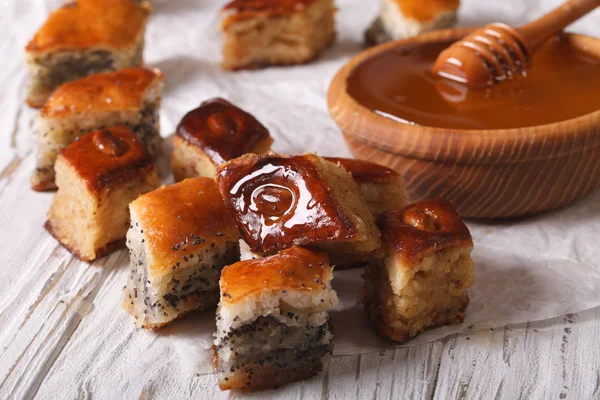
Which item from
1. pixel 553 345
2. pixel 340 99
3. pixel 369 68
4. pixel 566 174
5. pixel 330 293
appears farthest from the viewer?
pixel 369 68

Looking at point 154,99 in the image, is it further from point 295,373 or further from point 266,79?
point 295,373

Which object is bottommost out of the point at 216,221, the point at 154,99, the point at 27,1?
the point at 27,1

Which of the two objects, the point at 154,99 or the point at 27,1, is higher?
the point at 154,99

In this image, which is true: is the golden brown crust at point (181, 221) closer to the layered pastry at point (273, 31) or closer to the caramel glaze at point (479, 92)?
the caramel glaze at point (479, 92)

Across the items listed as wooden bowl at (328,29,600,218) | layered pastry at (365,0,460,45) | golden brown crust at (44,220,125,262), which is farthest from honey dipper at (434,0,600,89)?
golden brown crust at (44,220,125,262)

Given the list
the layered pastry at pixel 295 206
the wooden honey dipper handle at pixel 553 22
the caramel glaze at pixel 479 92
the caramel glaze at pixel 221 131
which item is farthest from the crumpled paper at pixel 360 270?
the wooden honey dipper handle at pixel 553 22

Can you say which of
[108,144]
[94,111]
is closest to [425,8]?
[94,111]

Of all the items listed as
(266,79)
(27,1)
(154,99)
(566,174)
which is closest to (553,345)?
(566,174)
